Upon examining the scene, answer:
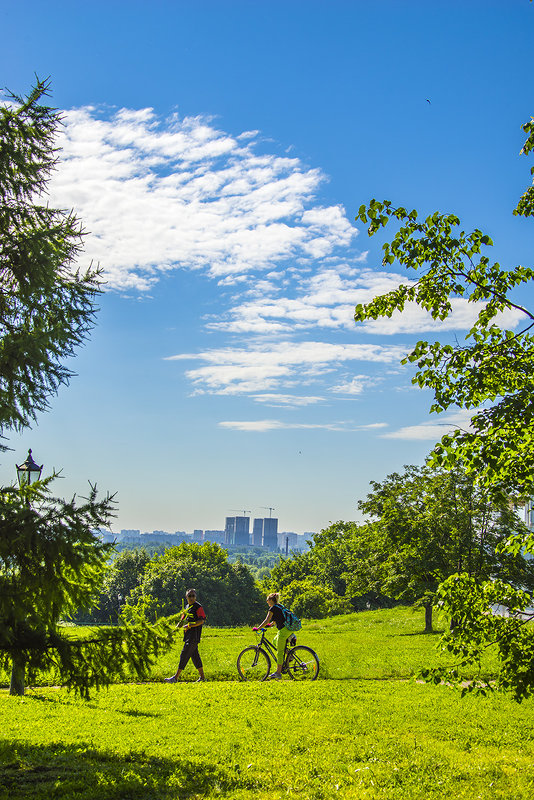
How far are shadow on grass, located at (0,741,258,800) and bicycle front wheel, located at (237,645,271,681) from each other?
5.97 meters

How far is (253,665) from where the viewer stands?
1306cm

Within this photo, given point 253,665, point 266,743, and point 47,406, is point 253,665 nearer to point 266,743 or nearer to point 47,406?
A: point 266,743

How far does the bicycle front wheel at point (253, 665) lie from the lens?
13.1 metres

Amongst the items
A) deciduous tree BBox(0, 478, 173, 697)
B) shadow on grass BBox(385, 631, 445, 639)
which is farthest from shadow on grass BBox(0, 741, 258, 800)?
shadow on grass BBox(385, 631, 445, 639)

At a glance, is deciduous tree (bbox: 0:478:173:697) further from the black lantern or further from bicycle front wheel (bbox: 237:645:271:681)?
bicycle front wheel (bbox: 237:645:271:681)

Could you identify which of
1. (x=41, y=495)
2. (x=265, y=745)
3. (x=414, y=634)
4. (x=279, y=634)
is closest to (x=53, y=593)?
(x=41, y=495)

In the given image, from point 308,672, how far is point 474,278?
9780 mm

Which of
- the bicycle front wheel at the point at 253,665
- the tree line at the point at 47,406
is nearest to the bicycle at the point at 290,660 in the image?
the bicycle front wheel at the point at 253,665

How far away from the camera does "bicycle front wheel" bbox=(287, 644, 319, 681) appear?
1310cm

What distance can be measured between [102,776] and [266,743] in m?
2.29

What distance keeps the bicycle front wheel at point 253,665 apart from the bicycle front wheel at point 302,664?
0.49 meters

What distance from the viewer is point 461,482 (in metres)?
22.5

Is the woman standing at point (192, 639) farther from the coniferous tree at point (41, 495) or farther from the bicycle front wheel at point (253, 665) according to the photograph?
the coniferous tree at point (41, 495)

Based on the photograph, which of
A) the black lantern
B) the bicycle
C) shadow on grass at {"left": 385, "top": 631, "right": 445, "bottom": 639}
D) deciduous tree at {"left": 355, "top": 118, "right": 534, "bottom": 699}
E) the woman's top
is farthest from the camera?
shadow on grass at {"left": 385, "top": 631, "right": 445, "bottom": 639}
